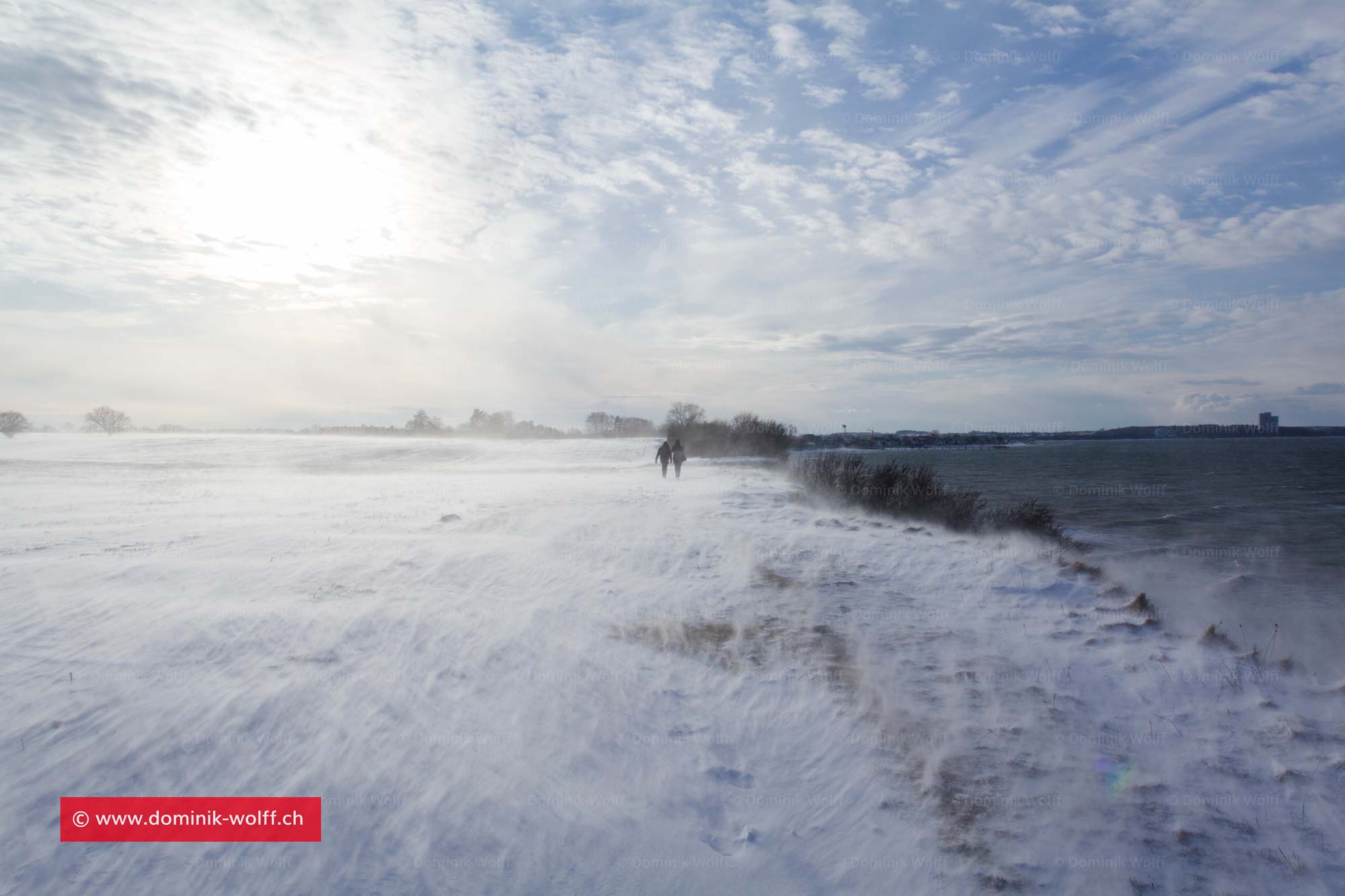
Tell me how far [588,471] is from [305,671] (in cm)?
2470

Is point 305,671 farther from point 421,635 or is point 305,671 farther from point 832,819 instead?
point 832,819

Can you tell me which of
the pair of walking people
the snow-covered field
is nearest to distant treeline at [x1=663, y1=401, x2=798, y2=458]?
the pair of walking people

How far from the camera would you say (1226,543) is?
82.1 feet

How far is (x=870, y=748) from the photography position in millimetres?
5879

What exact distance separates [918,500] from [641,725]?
62.2ft

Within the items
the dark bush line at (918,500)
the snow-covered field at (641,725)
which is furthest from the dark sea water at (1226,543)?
the snow-covered field at (641,725)

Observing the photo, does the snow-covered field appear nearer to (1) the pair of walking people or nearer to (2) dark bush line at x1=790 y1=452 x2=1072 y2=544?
(2) dark bush line at x1=790 y1=452 x2=1072 y2=544

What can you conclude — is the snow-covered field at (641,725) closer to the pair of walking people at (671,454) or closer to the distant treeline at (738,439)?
the pair of walking people at (671,454)

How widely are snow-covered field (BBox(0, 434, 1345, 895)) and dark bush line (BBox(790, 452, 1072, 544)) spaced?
1019 cm

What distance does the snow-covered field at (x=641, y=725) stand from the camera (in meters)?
4.52

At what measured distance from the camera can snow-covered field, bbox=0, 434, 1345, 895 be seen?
14.8 feet

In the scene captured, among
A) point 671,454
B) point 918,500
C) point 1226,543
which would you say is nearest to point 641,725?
point 918,500

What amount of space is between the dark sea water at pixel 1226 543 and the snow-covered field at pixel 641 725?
16.4ft

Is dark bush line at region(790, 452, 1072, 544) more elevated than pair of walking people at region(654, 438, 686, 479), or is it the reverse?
pair of walking people at region(654, 438, 686, 479)
